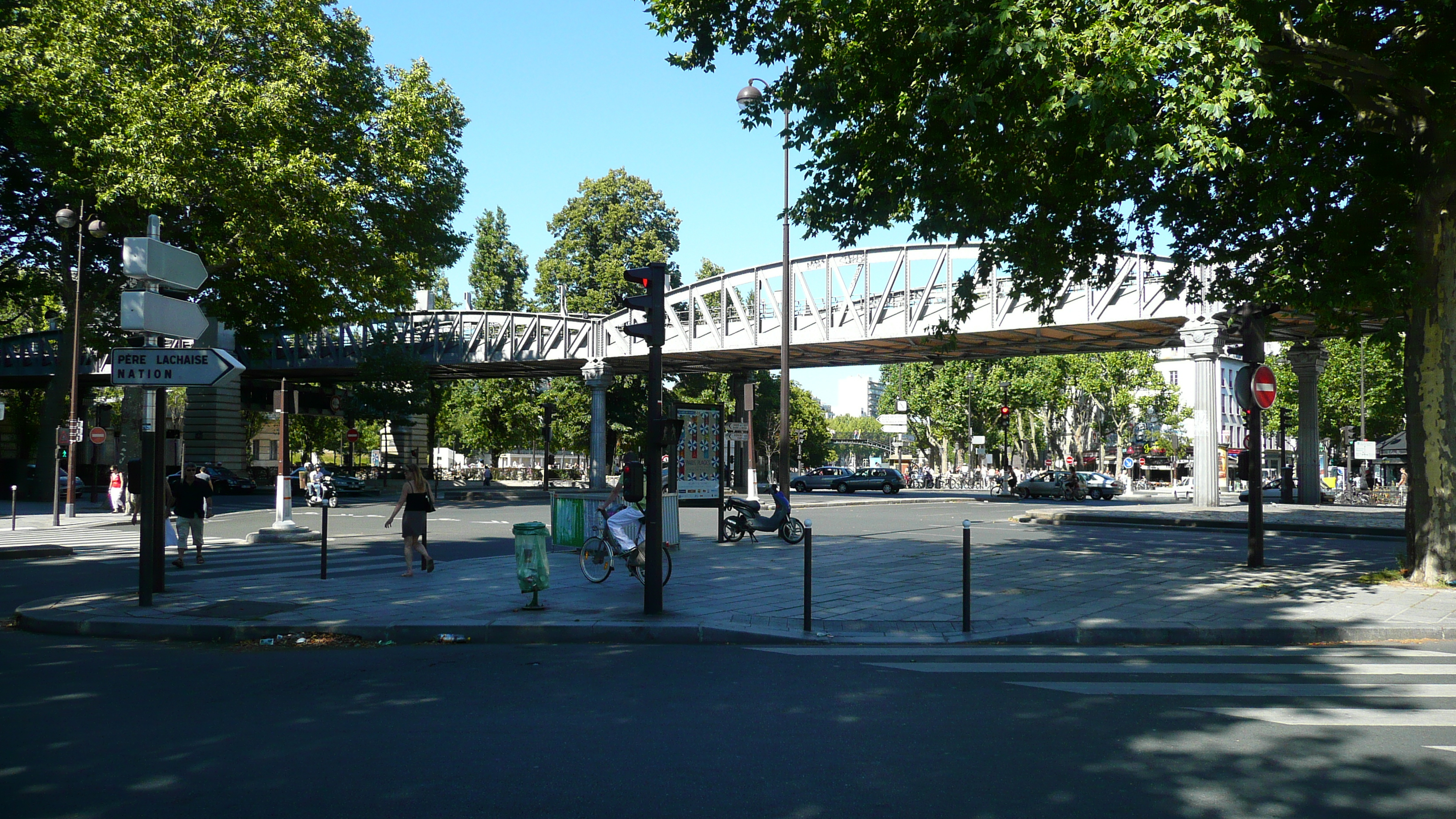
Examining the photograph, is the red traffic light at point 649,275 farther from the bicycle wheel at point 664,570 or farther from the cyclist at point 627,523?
the bicycle wheel at point 664,570

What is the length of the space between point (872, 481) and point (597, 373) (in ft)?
58.2

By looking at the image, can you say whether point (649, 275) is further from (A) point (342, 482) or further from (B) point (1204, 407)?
(A) point (342, 482)

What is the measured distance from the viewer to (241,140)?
2588 cm

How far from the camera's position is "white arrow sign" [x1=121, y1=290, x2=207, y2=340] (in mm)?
9852

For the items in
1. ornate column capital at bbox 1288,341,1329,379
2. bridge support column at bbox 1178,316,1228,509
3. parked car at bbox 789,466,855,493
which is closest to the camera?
bridge support column at bbox 1178,316,1228,509

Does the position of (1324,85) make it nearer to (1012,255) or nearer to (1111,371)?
(1012,255)

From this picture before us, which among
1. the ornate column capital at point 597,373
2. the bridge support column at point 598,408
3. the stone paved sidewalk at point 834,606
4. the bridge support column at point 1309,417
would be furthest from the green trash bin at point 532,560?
the ornate column capital at point 597,373

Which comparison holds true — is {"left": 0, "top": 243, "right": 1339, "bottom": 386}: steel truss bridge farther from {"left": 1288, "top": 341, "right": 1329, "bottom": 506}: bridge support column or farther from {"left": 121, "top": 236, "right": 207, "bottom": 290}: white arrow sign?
{"left": 121, "top": 236, "right": 207, "bottom": 290}: white arrow sign

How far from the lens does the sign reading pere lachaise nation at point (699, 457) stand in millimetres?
29062

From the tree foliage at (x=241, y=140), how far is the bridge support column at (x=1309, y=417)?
30.2 m

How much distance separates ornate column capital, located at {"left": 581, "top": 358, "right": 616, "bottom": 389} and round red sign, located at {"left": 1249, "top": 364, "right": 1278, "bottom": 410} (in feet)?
115

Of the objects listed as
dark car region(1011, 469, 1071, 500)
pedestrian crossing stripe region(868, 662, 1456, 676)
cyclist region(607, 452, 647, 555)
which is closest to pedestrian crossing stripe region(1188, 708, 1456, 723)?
pedestrian crossing stripe region(868, 662, 1456, 676)

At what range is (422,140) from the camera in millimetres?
29359

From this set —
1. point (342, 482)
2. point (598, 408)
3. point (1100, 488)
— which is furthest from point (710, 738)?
point (1100, 488)
